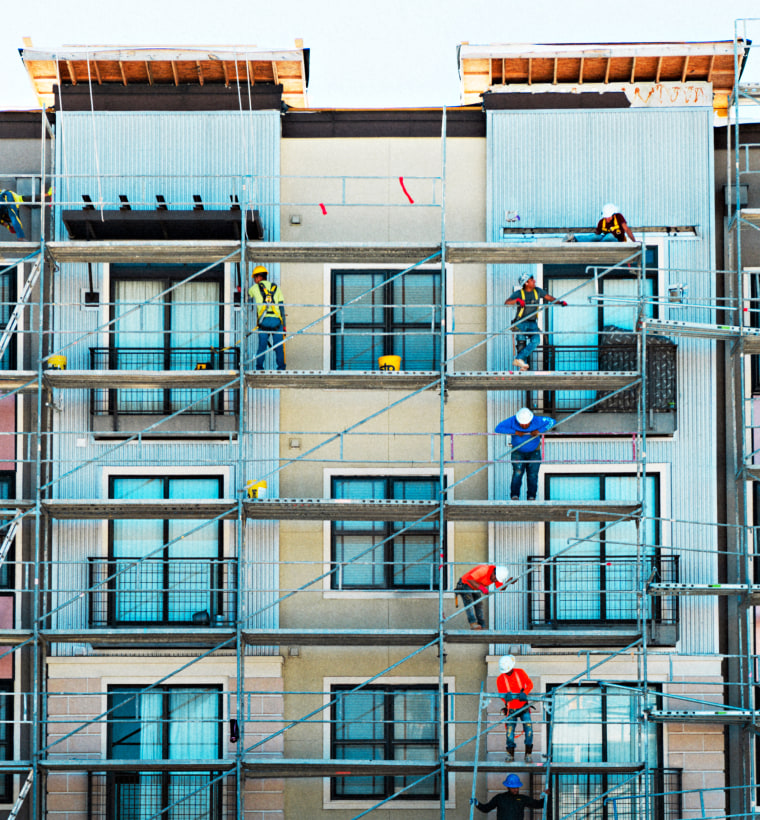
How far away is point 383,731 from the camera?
57.7 ft

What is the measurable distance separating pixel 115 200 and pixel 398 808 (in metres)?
10.0

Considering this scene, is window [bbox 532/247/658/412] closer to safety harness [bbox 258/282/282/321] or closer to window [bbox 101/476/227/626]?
safety harness [bbox 258/282/282/321]

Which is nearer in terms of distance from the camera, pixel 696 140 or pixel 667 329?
pixel 667 329

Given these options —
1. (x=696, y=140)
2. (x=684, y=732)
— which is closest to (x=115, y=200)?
(x=696, y=140)

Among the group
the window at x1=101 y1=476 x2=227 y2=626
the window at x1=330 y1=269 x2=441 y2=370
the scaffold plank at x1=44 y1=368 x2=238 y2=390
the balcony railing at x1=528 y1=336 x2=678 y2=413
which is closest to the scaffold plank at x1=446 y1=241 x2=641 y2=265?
the window at x1=330 y1=269 x2=441 y2=370

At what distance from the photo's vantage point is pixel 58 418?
17.8 m

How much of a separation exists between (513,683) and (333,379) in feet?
16.0

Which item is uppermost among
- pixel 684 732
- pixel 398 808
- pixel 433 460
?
pixel 433 460

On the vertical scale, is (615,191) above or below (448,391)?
above

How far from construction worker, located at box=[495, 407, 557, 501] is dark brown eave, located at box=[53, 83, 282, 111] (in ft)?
20.4

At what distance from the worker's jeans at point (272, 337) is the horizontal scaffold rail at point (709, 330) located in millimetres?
5187

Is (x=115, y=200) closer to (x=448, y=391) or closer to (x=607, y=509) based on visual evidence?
(x=448, y=391)

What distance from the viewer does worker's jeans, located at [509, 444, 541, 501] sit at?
1677 centimetres

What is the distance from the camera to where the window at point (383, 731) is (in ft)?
57.3
